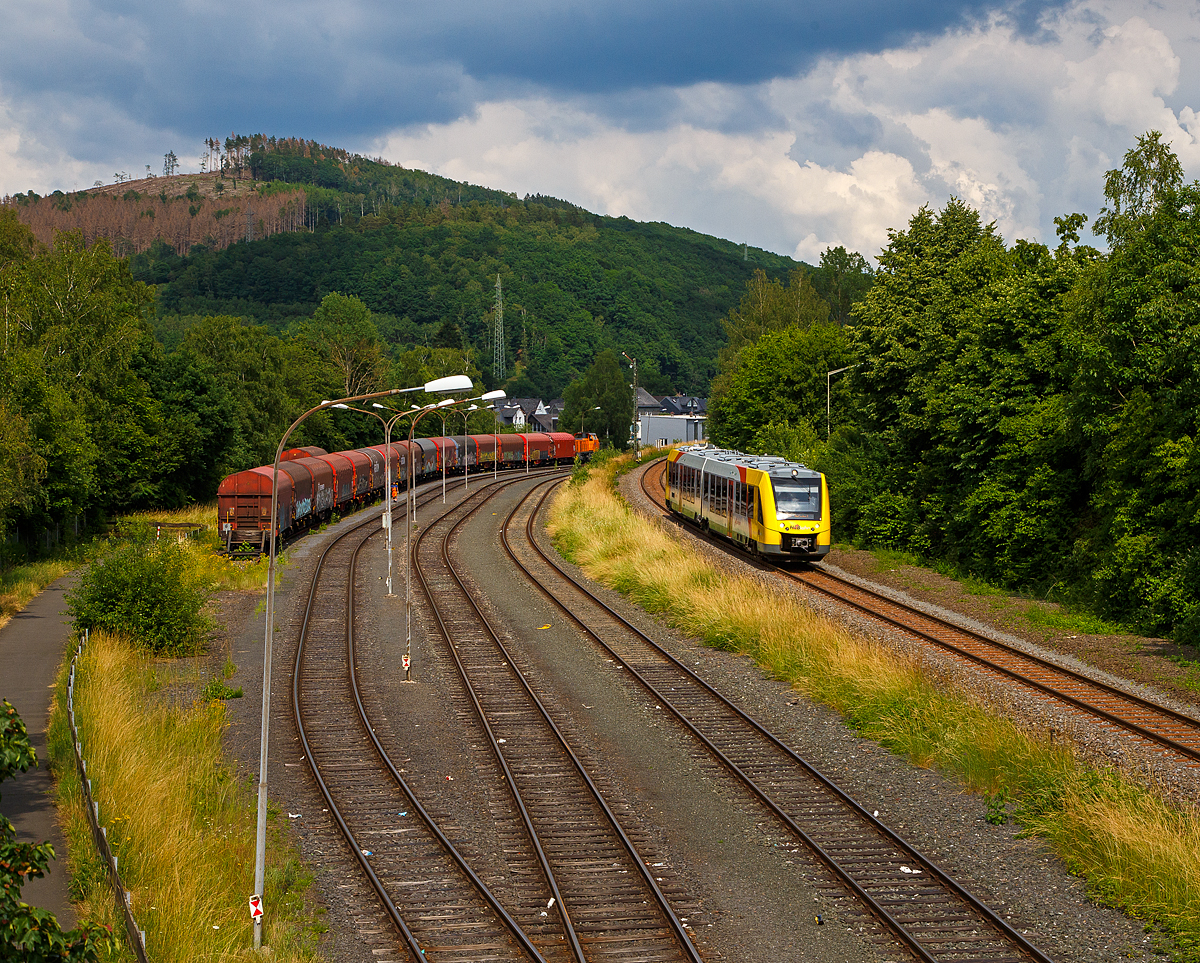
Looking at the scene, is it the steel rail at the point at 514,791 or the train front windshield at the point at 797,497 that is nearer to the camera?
the steel rail at the point at 514,791

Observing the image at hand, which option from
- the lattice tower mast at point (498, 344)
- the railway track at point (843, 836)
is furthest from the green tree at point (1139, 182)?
the lattice tower mast at point (498, 344)

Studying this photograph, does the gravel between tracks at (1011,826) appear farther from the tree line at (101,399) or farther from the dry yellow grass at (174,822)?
the tree line at (101,399)

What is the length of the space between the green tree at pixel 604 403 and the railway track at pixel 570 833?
11150 cm

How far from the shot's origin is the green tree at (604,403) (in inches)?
5325

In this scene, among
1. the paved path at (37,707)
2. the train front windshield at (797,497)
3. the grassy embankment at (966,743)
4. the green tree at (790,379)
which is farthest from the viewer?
the green tree at (790,379)

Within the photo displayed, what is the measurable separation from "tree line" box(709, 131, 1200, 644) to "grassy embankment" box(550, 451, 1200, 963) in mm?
8124

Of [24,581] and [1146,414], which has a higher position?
[1146,414]

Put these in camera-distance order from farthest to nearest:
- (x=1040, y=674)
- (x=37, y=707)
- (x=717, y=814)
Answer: (x=1040, y=674)
(x=37, y=707)
(x=717, y=814)

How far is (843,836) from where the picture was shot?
1303cm

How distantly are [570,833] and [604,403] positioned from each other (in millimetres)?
122774

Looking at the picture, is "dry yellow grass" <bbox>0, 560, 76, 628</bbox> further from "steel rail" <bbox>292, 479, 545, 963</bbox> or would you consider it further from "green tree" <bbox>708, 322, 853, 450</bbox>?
"green tree" <bbox>708, 322, 853, 450</bbox>

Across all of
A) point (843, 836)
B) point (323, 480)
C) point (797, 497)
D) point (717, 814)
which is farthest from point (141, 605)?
point (323, 480)

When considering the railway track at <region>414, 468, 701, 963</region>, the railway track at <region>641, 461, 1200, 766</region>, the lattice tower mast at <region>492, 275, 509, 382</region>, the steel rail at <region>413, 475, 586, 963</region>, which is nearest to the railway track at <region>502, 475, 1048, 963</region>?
the railway track at <region>414, 468, 701, 963</region>

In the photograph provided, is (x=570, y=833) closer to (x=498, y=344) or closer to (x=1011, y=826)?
(x=1011, y=826)
